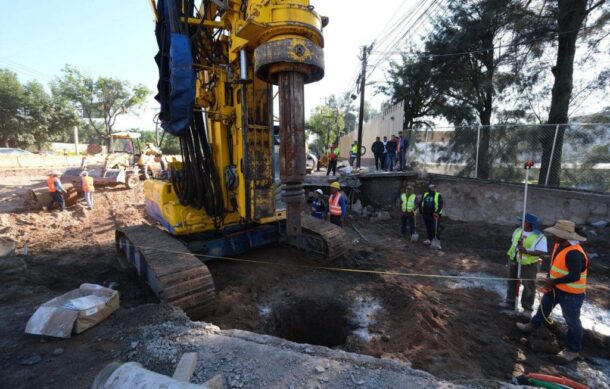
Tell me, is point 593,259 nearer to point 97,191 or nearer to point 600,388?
point 600,388

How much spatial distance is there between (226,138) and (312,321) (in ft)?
10.8

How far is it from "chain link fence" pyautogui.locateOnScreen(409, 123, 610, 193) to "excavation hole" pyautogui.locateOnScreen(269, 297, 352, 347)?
822 centimetres

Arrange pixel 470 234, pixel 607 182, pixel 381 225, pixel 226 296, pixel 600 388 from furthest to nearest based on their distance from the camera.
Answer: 1. pixel 381 225
2. pixel 470 234
3. pixel 607 182
4. pixel 226 296
5. pixel 600 388

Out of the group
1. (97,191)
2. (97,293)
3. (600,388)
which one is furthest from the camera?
(97,191)

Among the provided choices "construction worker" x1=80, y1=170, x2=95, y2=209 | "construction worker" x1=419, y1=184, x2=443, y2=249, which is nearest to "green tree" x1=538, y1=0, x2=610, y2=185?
"construction worker" x1=419, y1=184, x2=443, y2=249

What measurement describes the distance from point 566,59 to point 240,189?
12.9 metres

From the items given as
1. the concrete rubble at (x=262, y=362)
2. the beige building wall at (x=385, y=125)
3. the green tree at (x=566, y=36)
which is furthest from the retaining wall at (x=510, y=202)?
the concrete rubble at (x=262, y=362)

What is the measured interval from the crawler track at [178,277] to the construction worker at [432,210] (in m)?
6.17

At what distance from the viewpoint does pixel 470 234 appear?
9.35 metres

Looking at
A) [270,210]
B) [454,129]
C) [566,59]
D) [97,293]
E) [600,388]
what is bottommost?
[600,388]

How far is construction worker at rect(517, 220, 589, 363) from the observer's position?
402 centimetres

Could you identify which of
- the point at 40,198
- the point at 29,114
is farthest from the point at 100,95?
the point at 40,198

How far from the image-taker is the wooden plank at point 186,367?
2570mm

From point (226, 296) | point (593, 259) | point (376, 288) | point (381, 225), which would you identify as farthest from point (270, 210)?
point (593, 259)
